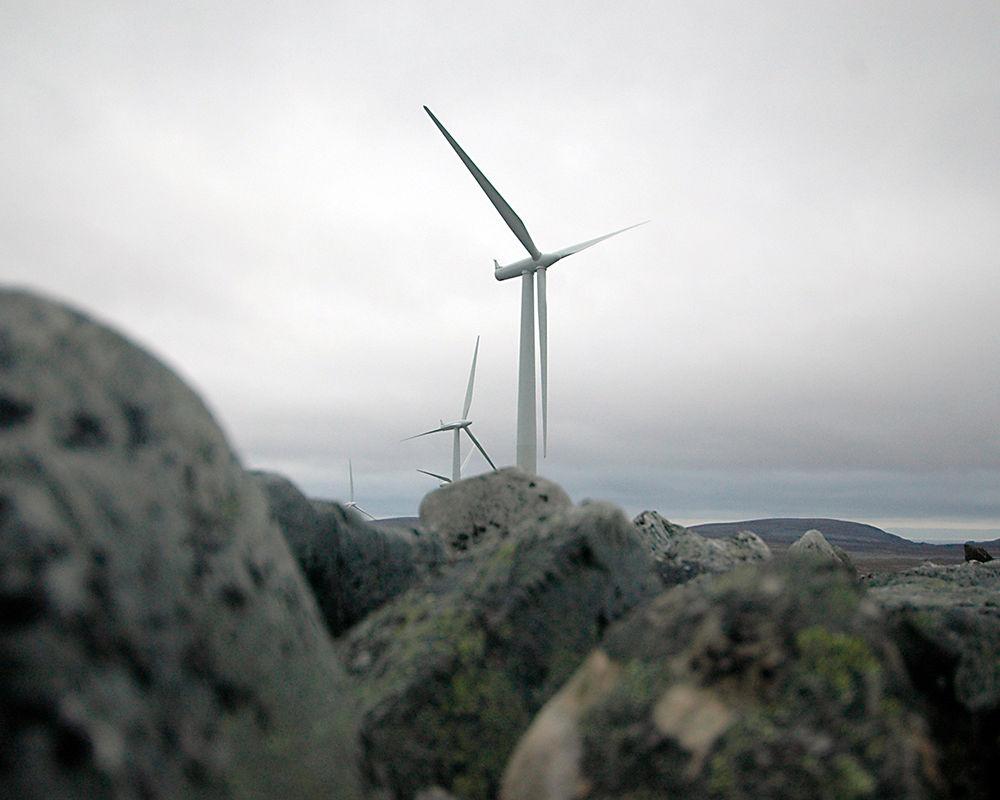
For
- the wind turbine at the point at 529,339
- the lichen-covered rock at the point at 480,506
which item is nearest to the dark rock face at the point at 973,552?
the wind turbine at the point at 529,339

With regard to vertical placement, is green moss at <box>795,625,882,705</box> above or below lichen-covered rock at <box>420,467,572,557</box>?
below

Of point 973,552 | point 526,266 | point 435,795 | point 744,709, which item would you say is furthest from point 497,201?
point 744,709

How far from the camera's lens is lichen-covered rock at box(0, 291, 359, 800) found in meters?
2.03

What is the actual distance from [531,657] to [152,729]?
1.99 meters

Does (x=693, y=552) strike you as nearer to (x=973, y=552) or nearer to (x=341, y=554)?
(x=341, y=554)

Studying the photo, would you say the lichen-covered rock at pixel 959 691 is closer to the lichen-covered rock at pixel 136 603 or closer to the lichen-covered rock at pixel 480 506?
the lichen-covered rock at pixel 136 603

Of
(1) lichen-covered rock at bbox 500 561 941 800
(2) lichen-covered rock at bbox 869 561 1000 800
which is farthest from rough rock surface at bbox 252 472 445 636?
(2) lichen-covered rock at bbox 869 561 1000 800

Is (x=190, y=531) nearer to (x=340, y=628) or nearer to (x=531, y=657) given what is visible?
(x=531, y=657)

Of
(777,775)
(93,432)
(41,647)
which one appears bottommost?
(777,775)

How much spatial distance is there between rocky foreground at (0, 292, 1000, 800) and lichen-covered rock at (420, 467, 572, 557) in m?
3.79

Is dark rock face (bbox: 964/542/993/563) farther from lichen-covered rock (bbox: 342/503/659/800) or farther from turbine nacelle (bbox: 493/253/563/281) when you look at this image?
lichen-covered rock (bbox: 342/503/659/800)

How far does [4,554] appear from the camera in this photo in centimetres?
204

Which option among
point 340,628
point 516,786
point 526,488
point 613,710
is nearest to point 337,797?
point 516,786

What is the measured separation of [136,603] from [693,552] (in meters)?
7.10
